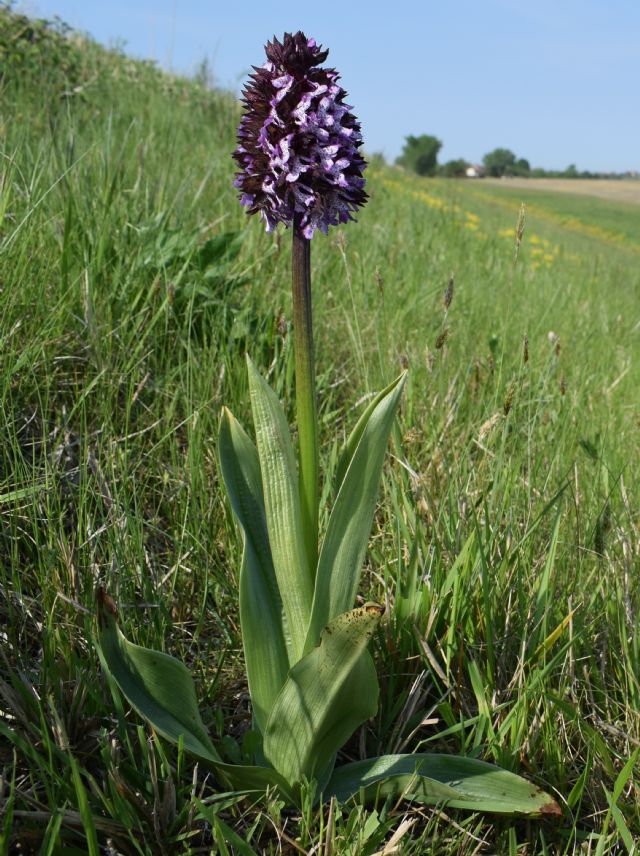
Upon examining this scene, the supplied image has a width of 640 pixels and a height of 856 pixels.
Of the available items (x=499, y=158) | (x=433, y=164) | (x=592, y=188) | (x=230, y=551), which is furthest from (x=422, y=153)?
(x=230, y=551)

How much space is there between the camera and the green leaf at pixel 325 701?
126 centimetres

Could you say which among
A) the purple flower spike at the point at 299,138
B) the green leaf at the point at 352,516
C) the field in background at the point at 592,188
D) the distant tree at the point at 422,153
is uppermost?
the distant tree at the point at 422,153

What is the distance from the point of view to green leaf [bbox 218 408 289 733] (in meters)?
1.44

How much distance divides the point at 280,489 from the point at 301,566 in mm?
149

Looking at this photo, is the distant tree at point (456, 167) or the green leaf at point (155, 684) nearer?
the green leaf at point (155, 684)

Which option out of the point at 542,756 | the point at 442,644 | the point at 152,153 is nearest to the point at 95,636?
the point at 442,644

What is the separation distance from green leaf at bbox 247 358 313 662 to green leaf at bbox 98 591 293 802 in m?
0.26

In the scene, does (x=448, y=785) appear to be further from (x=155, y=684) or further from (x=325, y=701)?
(x=155, y=684)

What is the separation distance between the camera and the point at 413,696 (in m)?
1.62

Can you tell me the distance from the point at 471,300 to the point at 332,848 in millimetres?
2913

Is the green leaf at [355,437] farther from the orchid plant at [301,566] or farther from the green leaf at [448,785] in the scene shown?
the green leaf at [448,785]

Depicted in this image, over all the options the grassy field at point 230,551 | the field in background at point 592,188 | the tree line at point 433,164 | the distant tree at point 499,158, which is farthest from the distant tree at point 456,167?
the grassy field at point 230,551

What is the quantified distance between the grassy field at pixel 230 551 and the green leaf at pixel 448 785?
5 cm

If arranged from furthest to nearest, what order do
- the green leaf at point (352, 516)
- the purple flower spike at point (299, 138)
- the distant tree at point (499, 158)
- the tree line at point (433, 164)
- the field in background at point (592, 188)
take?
the distant tree at point (499, 158) < the tree line at point (433, 164) < the field in background at point (592, 188) < the green leaf at point (352, 516) < the purple flower spike at point (299, 138)
